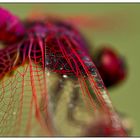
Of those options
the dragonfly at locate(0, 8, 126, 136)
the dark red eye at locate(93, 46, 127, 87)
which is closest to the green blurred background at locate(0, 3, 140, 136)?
the dark red eye at locate(93, 46, 127, 87)

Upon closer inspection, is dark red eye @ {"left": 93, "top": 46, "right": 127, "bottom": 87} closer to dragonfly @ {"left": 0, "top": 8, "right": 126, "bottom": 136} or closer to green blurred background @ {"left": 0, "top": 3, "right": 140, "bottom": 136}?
green blurred background @ {"left": 0, "top": 3, "right": 140, "bottom": 136}

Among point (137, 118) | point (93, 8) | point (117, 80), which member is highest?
point (93, 8)

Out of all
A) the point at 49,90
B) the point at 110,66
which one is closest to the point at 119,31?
the point at 110,66

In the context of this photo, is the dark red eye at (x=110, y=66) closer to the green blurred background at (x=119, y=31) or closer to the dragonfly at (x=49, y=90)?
the green blurred background at (x=119, y=31)

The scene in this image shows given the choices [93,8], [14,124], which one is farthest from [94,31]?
[14,124]

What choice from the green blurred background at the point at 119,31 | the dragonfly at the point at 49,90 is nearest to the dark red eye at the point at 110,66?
the green blurred background at the point at 119,31

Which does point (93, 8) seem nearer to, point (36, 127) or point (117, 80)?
point (117, 80)
